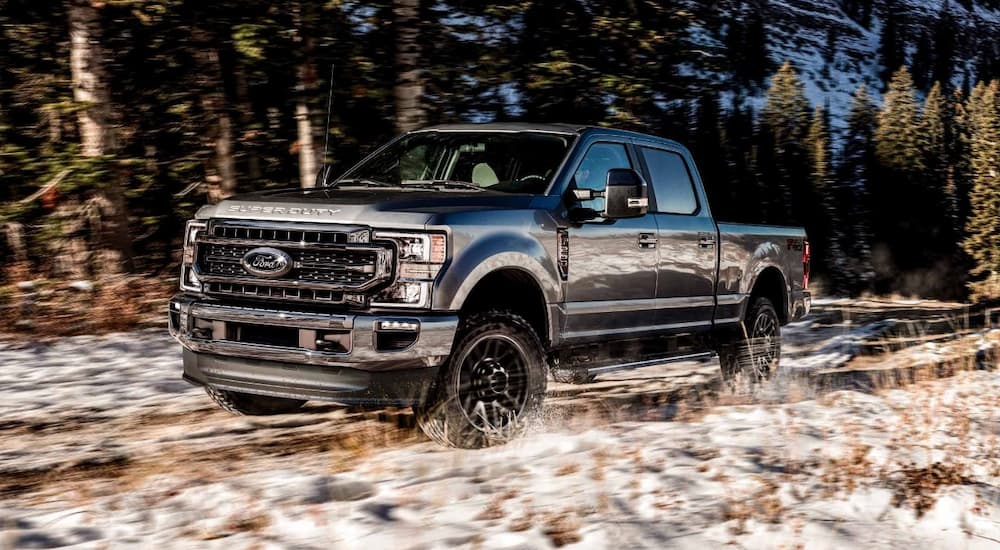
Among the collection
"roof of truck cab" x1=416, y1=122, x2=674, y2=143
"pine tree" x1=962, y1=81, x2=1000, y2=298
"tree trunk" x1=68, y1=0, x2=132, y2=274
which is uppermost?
"tree trunk" x1=68, y1=0, x2=132, y2=274

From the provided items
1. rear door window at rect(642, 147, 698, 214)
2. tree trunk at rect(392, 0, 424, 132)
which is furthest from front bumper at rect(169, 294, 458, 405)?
tree trunk at rect(392, 0, 424, 132)

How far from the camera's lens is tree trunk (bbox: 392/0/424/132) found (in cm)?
1241

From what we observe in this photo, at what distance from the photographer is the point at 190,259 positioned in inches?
257

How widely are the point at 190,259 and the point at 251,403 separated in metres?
1.10

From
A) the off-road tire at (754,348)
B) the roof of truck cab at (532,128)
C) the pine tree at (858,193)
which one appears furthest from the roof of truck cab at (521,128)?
the pine tree at (858,193)

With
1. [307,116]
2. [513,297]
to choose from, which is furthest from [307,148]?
[513,297]

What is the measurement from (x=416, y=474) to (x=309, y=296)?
1.10 meters

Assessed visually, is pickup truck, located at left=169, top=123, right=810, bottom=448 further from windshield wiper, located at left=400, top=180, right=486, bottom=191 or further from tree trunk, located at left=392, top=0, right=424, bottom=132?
tree trunk, located at left=392, top=0, right=424, bottom=132

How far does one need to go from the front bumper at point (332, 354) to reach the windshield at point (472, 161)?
144 cm

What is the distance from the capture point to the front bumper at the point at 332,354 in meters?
5.69

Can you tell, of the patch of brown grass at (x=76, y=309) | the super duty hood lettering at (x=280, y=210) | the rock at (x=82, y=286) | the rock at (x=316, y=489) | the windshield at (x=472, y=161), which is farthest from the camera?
the rock at (x=82, y=286)

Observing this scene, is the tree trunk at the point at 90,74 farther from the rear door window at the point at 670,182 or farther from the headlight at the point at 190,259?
the rear door window at the point at 670,182

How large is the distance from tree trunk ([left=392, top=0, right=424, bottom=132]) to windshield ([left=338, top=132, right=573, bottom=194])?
4.64m

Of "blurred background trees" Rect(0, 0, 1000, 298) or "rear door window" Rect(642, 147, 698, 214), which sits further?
"blurred background trees" Rect(0, 0, 1000, 298)
